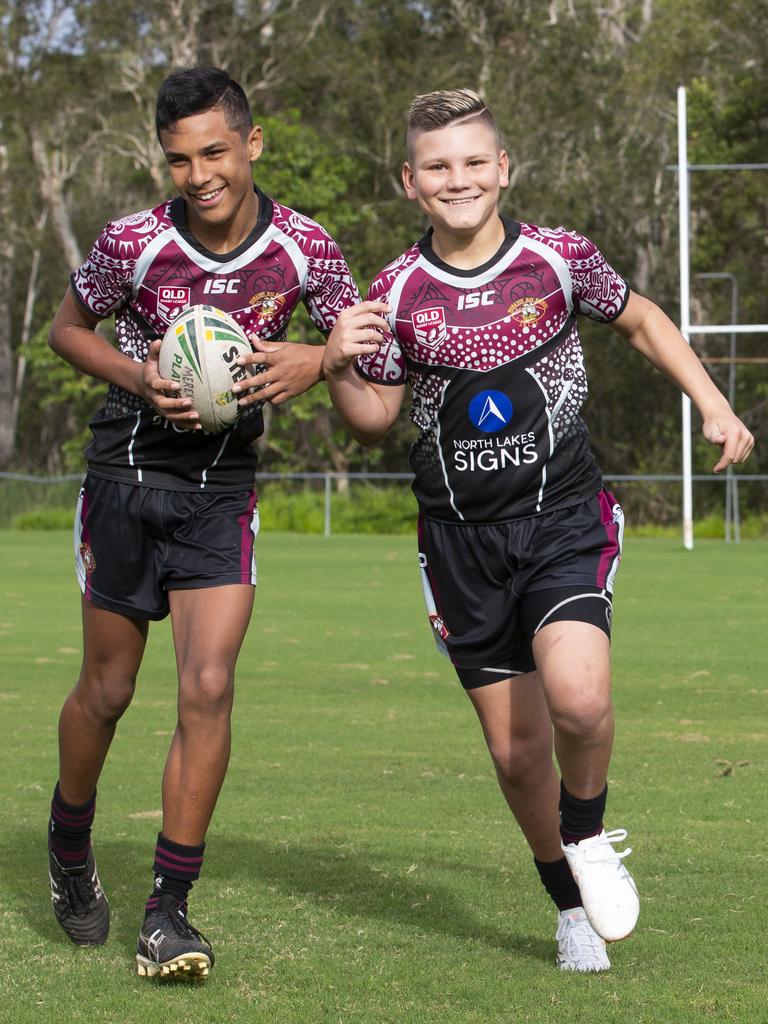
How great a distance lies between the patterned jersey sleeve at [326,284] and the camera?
16.1ft

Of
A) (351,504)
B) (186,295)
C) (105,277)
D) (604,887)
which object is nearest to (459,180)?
(186,295)

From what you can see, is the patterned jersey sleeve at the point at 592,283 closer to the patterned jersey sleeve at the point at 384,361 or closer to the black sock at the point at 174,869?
the patterned jersey sleeve at the point at 384,361

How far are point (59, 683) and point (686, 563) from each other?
12.9 metres

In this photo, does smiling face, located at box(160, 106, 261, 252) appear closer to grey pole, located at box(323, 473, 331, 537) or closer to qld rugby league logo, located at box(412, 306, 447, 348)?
qld rugby league logo, located at box(412, 306, 447, 348)

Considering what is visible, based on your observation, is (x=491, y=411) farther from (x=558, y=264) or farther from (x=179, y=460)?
(x=179, y=460)

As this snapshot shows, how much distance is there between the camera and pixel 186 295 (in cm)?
480

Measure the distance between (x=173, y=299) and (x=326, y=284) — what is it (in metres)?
0.46

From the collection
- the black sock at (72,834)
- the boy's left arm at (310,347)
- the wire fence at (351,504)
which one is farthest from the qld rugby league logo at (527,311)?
→ the wire fence at (351,504)

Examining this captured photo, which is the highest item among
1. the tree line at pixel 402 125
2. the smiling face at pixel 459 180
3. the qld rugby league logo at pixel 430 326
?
the tree line at pixel 402 125

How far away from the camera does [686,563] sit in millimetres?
22219

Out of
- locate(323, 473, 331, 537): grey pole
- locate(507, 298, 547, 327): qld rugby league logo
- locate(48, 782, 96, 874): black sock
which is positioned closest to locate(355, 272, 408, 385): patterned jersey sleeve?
locate(507, 298, 547, 327): qld rugby league logo

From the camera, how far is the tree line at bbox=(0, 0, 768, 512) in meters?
38.8

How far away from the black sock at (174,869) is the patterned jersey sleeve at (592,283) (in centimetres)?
189

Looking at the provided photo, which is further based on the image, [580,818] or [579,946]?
[579,946]
